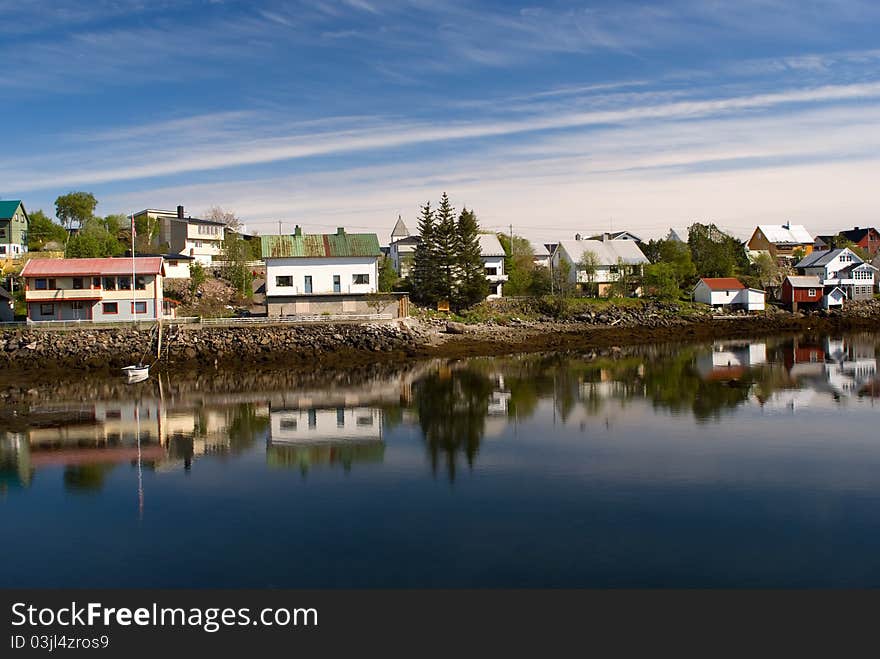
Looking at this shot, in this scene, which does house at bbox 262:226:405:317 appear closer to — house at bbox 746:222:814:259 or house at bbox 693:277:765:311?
house at bbox 693:277:765:311

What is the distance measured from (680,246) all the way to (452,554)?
2002 inches

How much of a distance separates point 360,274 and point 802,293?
31899mm

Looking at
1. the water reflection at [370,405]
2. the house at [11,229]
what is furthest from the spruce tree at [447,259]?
the house at [11,229]

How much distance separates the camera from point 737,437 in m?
19.7

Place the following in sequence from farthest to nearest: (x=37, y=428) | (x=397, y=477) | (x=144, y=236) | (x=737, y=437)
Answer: (x=144, y=236) < (x=37, y=428) < (x=737, y=437) < (x=397, y=477)

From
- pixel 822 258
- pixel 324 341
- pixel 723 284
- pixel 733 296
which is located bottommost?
pixel 324 341

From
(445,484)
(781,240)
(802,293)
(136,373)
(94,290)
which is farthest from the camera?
(781,240)

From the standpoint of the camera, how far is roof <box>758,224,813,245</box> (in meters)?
72.4

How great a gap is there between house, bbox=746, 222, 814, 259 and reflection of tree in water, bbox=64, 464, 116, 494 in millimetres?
65469

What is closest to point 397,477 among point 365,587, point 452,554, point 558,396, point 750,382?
point 452,554

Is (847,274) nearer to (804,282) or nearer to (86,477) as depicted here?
(804,282)

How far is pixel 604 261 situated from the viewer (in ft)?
180

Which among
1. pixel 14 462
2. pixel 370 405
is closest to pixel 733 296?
pixel 370 405

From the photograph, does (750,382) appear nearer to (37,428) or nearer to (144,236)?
(37,428)
